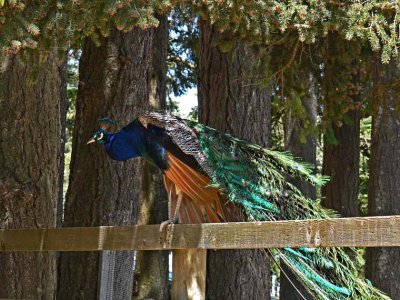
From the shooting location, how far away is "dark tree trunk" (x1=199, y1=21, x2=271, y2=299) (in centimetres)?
878

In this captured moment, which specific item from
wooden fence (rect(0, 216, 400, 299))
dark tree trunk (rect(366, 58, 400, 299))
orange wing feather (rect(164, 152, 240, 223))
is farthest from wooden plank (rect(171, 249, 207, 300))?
dark tree trunk (rect(366, 58, 400, 299))

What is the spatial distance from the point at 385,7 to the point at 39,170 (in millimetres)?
2882

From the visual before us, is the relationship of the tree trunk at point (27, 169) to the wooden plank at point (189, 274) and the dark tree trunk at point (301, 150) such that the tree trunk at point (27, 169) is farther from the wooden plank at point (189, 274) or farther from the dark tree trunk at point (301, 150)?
the dark tree trunk at point (301, 150)

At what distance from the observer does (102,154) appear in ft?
27.7

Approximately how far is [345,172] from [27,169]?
24.2 feet

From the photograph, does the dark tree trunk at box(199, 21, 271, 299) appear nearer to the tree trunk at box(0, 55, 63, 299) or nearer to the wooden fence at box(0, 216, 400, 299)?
the tree trunk at box(0, 55, 63, 299)

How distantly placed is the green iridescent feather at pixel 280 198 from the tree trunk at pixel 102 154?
2.64m

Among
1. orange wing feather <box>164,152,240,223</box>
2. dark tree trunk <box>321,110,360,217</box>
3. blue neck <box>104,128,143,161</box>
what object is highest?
dark tree trunk <box>321,110,360,217</box>

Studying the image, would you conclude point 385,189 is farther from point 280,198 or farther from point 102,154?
point 280,198

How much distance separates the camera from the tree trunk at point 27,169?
651 centimetres

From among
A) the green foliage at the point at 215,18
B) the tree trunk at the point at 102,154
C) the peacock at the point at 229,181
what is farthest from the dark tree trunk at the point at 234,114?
the peacock at the point at 229,181

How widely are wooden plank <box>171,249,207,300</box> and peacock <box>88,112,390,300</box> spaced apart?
1.25 ft

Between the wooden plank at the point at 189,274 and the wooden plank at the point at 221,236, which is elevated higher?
the wooden plank at the point at 221,236

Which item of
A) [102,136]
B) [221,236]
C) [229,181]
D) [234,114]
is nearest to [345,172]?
[234,114]
